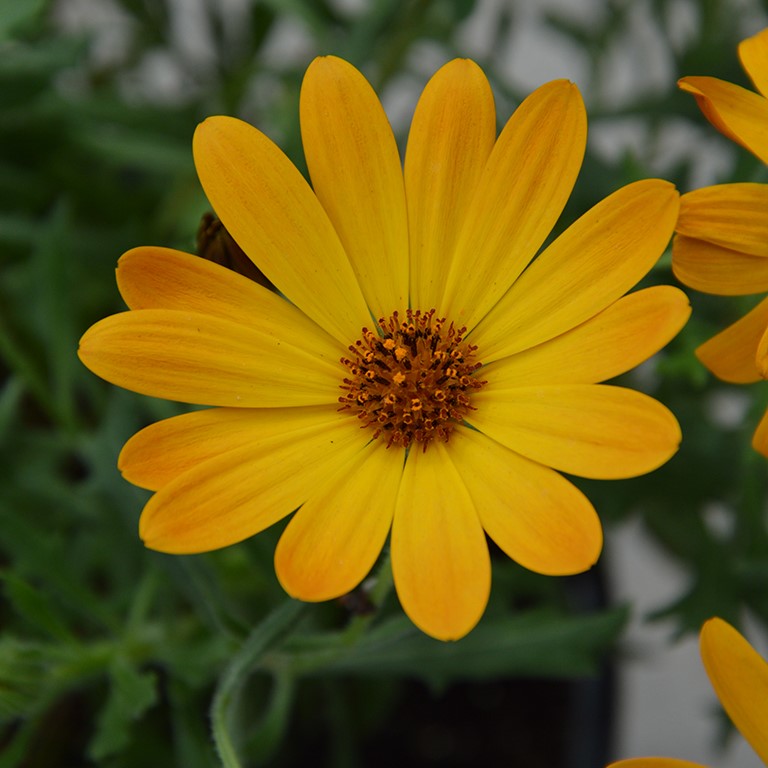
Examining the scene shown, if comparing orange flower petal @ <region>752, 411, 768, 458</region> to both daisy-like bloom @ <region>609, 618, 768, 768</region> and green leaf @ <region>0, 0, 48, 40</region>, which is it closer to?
daisy-like bloom @ <region>609, 618, 768, 768</region>

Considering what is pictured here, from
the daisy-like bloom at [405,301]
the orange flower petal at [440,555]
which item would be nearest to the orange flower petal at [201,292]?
the daisy-like bloom at [405,301]

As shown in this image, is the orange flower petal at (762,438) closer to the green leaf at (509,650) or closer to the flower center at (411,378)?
the flower center at (411,378)

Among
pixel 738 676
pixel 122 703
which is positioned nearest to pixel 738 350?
pixel 738 676

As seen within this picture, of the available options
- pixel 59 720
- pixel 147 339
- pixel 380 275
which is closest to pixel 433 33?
pixel 380 275

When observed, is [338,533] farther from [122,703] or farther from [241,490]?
[122,703]

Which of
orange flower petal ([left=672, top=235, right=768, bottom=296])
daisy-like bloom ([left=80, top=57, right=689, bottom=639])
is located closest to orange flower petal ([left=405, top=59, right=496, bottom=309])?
daisy-like bloom ([left=80, top=57, right=689, bottom=639])
